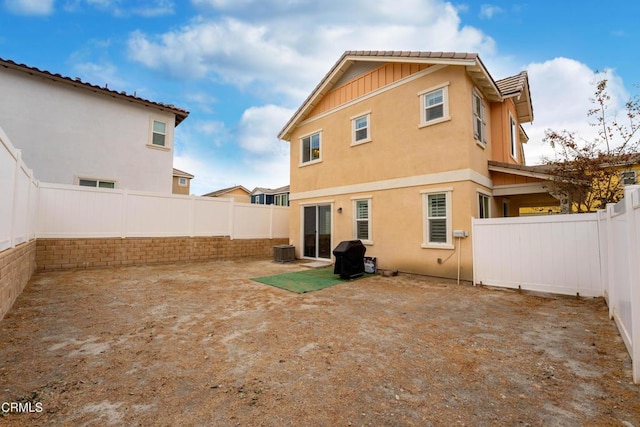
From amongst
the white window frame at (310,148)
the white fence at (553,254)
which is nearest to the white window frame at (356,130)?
the white window frame at (310,148)

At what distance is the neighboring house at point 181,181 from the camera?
77.6 ft

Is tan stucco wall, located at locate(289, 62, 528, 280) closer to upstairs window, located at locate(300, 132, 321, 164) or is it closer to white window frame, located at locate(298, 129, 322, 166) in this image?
white window frame, located at locate(298, 129, 322, 166)

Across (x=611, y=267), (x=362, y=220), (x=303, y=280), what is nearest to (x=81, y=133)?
(x=303, y=280)

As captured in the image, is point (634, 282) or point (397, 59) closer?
point (634, 282)

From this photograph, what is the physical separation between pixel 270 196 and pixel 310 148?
20895 millimetres

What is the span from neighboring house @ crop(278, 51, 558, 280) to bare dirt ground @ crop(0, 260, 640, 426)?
278cm

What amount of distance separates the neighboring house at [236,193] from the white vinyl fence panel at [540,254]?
3006cm

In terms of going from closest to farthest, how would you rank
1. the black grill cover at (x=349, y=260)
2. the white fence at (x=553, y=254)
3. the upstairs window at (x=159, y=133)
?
1. the white fence at (x=553, y=254)
2. the black grill cover at (x=349, y=260)
3. the upstairs window at (x=159, y=133)

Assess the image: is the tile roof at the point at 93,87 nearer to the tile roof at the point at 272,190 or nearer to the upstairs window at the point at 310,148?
the upstairs window at the point at 310,148

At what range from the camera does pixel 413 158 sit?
27.8 feet

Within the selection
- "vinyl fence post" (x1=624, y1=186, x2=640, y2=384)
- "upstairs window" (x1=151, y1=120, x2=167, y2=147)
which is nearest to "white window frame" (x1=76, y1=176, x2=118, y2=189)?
"upstairs window" (x1=151, y1=120, x2=167, y2=147)

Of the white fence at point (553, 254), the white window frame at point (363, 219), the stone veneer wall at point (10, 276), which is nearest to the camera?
the stone veneer wall at point (10, 276)

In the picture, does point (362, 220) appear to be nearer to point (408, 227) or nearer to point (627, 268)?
point (408, 227)

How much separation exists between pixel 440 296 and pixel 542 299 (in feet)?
6.82
